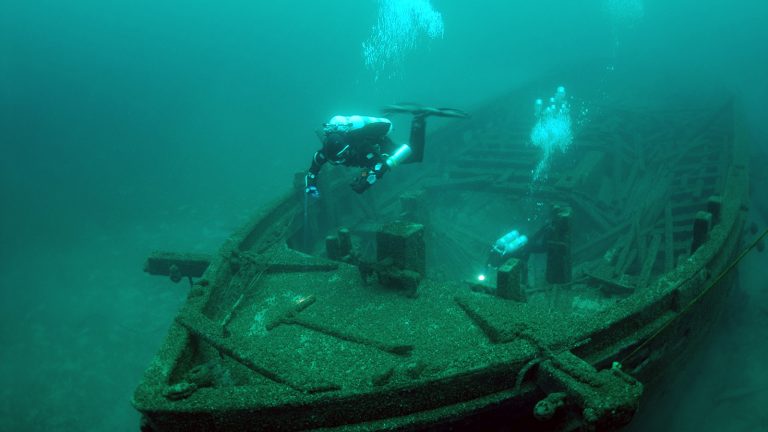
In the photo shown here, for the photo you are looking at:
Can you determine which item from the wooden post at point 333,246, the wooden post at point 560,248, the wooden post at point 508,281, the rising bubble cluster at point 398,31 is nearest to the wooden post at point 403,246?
the wooden post at point 508,281

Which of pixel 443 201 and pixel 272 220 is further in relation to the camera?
pixel 443 201

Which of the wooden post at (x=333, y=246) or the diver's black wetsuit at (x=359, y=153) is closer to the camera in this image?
the diver's black wetsuit at (x=359, y=153)

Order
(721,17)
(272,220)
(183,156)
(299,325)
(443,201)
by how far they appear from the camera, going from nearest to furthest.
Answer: (299,325) → (272,220) → (443,201) → (183,156) → (721,17)

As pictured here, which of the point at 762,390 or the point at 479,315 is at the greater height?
the point at 479,315

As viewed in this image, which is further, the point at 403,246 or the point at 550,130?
the point at 550,130

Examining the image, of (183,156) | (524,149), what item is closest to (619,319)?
(524,149)

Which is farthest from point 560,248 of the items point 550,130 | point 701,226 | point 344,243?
point 550,130

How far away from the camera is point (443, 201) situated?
11.5m

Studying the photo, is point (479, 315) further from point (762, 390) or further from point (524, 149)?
point (524, 149)

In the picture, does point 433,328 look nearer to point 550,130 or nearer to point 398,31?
point 550,130

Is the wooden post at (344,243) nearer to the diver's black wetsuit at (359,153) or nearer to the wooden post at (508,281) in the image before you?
the diver's black wetsuit at (359,153)

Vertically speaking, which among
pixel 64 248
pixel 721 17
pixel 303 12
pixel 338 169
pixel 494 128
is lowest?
pixel 64 248

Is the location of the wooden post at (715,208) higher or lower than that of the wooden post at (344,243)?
higher

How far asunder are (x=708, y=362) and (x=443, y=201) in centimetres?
652
